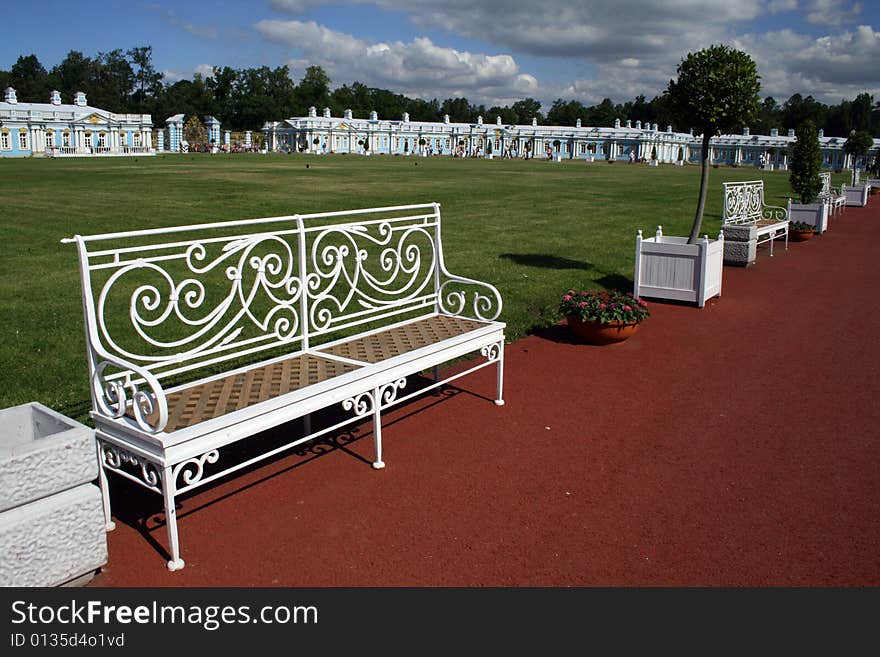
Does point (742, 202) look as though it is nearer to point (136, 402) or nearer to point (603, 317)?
point (603, 317)

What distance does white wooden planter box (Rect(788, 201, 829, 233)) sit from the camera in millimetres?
18766

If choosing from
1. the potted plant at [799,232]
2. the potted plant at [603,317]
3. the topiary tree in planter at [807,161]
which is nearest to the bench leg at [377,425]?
the potted plant at [603,317]

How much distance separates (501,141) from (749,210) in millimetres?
109313

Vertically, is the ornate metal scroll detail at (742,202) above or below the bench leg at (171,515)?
above

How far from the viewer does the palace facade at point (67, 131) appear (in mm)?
80438

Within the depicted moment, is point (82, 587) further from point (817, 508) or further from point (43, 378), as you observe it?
point (817, 508)

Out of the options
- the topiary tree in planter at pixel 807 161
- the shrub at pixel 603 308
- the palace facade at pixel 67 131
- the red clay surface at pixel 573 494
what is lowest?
the red clay surface at pixel 573 494

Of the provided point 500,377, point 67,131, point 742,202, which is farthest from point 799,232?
point 67,131

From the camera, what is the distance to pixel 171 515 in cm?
344

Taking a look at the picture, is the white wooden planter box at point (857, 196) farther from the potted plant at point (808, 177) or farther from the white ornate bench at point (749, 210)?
the white ornate bench at point (749, 210)

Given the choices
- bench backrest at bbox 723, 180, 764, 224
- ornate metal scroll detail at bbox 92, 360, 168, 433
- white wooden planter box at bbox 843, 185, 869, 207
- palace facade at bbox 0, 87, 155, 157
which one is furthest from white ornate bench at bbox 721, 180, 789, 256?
palace facade at bbox 0, 87, 155, 157

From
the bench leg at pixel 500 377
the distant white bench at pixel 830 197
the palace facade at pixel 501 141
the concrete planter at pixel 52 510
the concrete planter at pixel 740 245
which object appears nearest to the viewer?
the concrete planter at pixel 52 510

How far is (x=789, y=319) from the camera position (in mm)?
9188

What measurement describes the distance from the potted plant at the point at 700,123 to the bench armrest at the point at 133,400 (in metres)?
7.50
